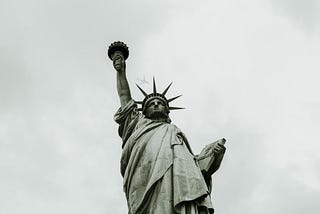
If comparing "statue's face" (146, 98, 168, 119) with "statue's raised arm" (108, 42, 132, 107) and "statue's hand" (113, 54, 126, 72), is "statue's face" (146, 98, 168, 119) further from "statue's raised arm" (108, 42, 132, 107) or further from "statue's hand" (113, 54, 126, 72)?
"statue's hand" (113, 54, 126, 72)

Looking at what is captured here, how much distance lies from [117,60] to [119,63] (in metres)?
0.12

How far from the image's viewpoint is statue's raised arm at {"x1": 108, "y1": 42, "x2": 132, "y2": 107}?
20.7m

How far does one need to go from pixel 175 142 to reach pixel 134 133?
1.29 meters

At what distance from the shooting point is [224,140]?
18469mm

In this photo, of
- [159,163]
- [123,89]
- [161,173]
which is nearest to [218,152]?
[159,163]

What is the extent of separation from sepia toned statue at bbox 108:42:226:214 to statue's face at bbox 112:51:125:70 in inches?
34.1

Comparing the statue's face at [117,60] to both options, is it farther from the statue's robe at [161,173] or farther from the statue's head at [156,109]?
the statue's robe at [161,173]

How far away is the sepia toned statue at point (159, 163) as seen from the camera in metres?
16.5

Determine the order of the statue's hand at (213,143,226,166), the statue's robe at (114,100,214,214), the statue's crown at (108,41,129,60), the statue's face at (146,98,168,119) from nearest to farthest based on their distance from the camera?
Result: 1. the statue's robe at (114,100,214,214)
2. the statue's hand at (213,143,226,166)
3. the statue's face at (146,98,168,119)
4. the statue's crown at (108,41,129,60)

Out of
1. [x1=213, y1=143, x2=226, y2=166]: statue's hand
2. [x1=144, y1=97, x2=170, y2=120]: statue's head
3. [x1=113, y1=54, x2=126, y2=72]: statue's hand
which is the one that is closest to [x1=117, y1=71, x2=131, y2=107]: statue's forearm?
[x1=113, y1=54, x2=126, y2=72]: statue's hand

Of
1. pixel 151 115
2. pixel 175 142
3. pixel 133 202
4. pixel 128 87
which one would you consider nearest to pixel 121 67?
pixel 128 87

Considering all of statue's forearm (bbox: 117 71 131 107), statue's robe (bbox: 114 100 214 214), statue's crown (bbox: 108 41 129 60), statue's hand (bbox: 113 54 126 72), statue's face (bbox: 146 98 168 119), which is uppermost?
statue's crown (bbox: 108 41 129 60)

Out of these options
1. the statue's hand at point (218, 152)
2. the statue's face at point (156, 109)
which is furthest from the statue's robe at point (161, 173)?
the statue's hand at point (218, 152)

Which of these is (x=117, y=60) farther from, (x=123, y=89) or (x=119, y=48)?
(x=123, y=89)
